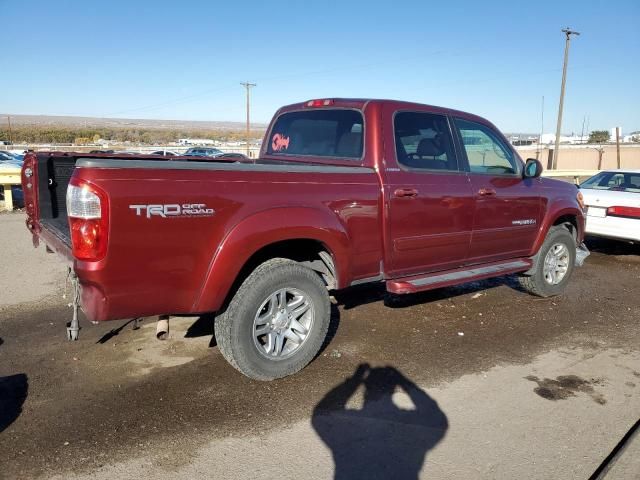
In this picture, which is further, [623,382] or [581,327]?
[581,327]

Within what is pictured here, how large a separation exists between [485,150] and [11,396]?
4.71 metres

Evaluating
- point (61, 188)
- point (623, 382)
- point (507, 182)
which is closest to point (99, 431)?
point (61, 188)

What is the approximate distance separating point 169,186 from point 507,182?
3696mm

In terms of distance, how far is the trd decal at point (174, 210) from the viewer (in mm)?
2977

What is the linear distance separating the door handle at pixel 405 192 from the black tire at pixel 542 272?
2.42 meters

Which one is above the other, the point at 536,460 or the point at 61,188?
the point at 61,188

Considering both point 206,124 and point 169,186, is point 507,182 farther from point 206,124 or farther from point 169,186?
point 206,124

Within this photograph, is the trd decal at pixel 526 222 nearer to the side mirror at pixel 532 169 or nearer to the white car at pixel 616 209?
the side mirror at pixel 532 169

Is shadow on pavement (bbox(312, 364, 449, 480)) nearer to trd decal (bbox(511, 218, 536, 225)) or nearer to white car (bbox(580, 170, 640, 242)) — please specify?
trd decal (bbox(511, 218, 536, 225))

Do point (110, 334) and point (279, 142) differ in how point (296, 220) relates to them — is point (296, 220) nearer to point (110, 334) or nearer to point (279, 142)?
point (279, 142)

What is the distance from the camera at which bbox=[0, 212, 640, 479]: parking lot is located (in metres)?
2.84

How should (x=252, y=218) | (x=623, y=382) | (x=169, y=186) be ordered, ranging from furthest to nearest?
(x=623, y=382) → (x=252, y=218) → (x=169, y=186)

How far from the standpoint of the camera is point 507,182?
5379 mm

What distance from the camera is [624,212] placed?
801 cm
